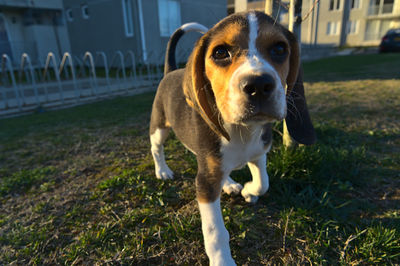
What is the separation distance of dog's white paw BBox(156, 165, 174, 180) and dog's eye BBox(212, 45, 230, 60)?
1867 mm

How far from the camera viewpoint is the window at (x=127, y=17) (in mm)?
16253

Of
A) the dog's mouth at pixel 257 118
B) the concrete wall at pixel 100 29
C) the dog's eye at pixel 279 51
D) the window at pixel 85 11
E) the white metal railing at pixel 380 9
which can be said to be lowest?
the dog's mouth at pixel 257 118

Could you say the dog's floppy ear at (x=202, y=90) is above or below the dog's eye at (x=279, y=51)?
below

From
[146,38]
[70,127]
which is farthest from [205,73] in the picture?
[146,38]

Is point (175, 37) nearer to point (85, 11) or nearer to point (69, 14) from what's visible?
point (85, 11)

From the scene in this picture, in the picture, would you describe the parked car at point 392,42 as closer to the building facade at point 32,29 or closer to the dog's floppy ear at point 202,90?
the dog's floppy ear at point 202,90

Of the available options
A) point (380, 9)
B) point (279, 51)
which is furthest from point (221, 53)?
point (380, 9)

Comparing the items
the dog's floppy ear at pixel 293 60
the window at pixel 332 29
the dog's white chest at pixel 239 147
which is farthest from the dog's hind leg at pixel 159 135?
the window at pixel 332 29

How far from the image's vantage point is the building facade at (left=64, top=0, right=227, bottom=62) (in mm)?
16031

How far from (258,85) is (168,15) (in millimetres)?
17623

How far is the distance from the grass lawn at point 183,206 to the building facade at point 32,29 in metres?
19.4

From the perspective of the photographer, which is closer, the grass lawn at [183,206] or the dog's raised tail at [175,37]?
the grass lawn at [183,206]

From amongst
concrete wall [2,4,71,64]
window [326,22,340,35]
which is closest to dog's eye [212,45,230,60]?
concrete wall [2,4,71,64]

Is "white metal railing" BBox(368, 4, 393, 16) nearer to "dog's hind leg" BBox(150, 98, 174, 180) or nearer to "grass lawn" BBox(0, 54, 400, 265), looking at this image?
"grass lawn" BBox(0, 54, 400, 265)
